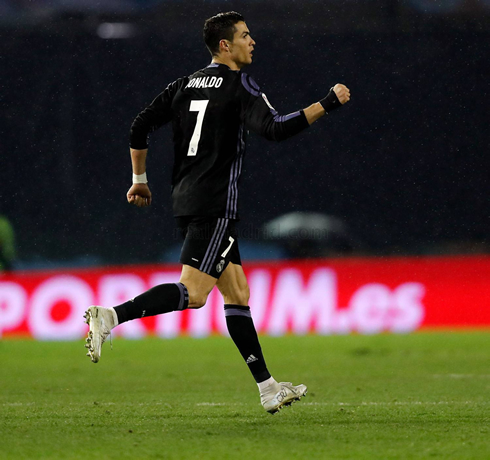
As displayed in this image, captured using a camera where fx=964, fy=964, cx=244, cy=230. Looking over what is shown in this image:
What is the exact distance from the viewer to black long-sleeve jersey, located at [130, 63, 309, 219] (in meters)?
4.46

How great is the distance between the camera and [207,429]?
4055 millimetres

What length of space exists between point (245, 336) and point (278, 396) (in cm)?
36

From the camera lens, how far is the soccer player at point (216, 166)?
4270 millimetres

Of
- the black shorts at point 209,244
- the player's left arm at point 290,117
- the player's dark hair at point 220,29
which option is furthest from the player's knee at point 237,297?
the player's dark hair at point 220,29

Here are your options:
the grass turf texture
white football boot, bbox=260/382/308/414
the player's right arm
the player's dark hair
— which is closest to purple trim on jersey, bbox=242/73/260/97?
the player's dark hair

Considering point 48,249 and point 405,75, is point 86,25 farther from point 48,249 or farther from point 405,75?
point 405,75

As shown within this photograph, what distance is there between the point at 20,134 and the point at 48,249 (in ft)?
5.39

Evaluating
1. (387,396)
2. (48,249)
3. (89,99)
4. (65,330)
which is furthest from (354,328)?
(89,99)

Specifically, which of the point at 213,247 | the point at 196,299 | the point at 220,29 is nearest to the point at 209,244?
the point at 213,247

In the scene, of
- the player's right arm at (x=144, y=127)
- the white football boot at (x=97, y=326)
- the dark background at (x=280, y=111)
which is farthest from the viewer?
the dark background at (x=280, y=111)

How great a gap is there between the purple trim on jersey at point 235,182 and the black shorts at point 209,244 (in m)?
→ 0.05

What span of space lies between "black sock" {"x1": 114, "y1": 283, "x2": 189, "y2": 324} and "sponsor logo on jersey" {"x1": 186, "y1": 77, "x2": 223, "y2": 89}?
3.18ft

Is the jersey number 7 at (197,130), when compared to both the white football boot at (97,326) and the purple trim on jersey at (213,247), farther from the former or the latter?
the white football boot at (97,326)

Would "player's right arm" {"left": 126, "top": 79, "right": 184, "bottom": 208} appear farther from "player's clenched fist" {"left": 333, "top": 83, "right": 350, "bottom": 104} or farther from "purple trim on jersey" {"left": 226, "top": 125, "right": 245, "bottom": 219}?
"player's clenched fist" {"left": 333, "top": 83, "right": 350, "bottom": 104}
